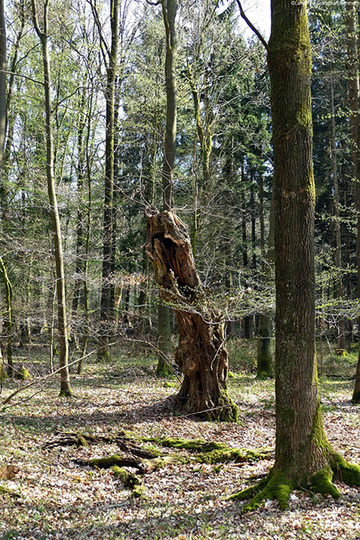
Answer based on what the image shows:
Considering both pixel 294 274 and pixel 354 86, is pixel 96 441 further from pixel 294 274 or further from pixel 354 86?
pixel 354 86

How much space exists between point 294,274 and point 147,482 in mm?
3222

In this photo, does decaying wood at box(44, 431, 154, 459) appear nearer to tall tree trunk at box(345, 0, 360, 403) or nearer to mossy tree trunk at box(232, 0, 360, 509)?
mossy tree trunk at box(232, 0, 360, 509)

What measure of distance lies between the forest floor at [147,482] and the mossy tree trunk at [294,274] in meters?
0.26

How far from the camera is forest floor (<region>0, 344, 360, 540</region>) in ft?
12.3

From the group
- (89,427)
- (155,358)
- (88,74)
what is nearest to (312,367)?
(89,427)

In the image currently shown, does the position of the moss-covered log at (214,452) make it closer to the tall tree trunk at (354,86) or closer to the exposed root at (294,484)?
the exposed root at (294,484)

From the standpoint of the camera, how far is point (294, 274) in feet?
13.5

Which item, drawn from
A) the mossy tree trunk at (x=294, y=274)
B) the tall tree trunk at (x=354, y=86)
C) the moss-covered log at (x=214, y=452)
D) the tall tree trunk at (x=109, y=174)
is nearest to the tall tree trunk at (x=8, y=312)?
the tall tree trunk at (x=109, y=174)

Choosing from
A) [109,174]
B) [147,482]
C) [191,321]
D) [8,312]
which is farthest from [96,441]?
[109,174]

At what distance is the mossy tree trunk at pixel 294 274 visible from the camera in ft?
13.4

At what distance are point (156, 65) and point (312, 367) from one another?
14.6 meters

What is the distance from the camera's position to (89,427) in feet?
23.9

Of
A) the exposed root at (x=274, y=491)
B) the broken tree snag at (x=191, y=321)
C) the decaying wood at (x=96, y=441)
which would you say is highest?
the broken tree snag at (x=191, y=321)

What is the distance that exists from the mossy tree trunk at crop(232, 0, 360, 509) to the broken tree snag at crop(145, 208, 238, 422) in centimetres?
373
